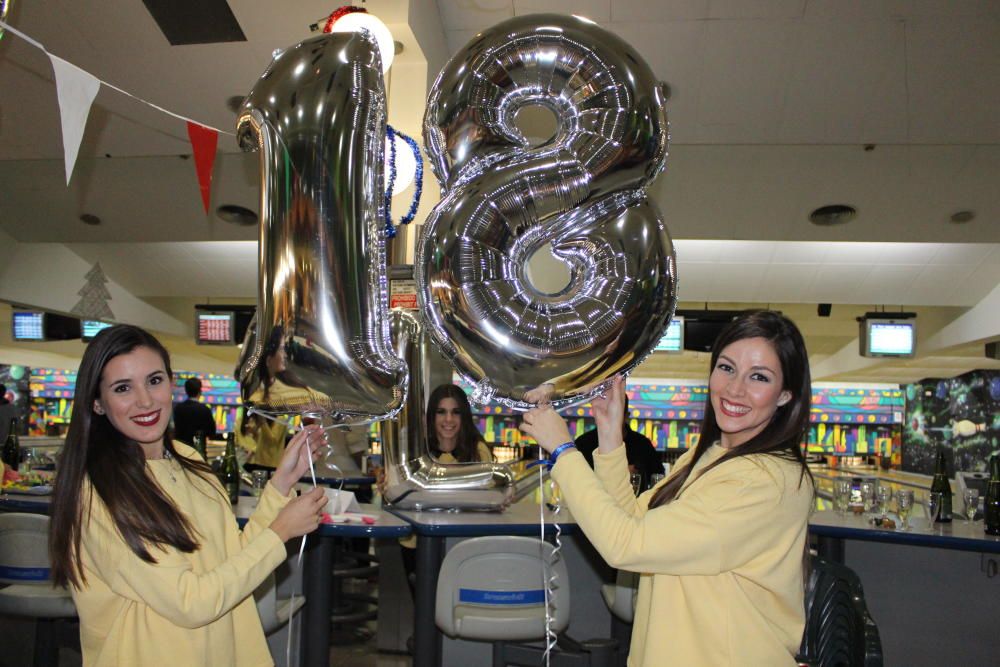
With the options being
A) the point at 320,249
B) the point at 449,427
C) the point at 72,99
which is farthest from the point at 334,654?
the point at 320,249

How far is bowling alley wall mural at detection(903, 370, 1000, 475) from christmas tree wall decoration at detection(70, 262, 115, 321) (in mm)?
10836

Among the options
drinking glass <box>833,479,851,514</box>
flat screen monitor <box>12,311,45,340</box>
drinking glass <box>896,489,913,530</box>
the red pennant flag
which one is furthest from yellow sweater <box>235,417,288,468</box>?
flat screen monitor <box>12,311,45,340</box>

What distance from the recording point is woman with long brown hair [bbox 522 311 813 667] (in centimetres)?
116

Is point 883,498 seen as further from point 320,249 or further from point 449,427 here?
point 320,249

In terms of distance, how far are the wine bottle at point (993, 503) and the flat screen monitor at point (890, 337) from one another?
485cm

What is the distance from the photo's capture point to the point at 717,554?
3.81ft

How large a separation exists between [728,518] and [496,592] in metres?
1.43

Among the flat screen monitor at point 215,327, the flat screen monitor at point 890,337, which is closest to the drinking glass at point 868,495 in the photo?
the flat screen monitor at point 890,337

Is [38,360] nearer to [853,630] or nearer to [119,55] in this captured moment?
[119,55]

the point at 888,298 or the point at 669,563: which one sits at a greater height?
the point at 888,298

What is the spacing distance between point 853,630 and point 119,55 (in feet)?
13.7

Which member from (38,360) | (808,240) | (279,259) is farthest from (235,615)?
(38,360)

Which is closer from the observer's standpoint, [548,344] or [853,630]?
[548,344]

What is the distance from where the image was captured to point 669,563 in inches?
45.3
